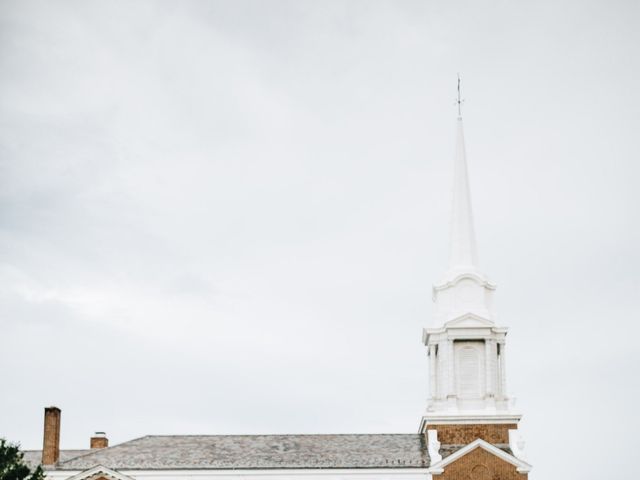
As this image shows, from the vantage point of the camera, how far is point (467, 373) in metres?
76.8

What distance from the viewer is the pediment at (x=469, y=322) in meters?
76.6

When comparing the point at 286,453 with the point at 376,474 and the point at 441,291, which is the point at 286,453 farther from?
the point at 441,291

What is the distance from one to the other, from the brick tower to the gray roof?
2.28 metres

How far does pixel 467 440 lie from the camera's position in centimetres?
7481

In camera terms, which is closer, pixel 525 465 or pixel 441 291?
pixel 525 465

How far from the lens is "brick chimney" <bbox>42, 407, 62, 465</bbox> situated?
75688 millimetres

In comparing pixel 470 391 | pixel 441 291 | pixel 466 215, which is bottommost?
pixel 470 391

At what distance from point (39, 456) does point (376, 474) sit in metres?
25.1

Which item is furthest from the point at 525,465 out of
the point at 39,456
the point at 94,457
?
the point at 39,456

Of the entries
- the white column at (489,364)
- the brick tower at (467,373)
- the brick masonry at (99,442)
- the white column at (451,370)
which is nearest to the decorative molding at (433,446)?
the brick tower at (467,373)

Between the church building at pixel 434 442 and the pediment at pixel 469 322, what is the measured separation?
0.06 meters

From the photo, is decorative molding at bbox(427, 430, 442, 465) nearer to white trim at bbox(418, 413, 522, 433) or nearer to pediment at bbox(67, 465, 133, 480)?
white trim at bbox(418, 413, 522, 433)

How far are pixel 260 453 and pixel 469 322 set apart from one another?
50.8 feet

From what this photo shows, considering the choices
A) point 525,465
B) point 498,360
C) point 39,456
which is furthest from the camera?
point 39,456
